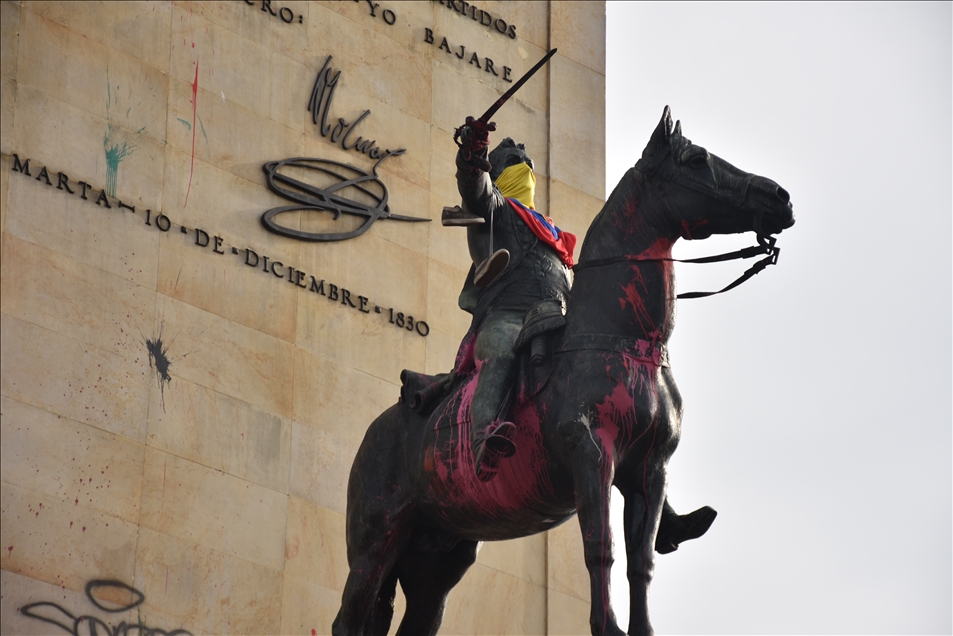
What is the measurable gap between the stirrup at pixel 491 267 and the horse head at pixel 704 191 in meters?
1.01

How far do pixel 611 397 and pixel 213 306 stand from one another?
5.75 m

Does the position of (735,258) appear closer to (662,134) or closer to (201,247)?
(662,134)

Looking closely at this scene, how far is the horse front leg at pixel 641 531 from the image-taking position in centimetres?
1115

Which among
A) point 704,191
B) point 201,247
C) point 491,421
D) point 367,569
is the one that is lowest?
point 367,569

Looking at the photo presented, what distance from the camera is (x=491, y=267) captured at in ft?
38.6

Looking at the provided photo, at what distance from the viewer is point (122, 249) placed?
15398mm

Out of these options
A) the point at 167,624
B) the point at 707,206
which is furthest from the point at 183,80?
the point at 707,206

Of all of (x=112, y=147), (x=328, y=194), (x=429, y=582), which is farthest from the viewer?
(x=328, y=194)

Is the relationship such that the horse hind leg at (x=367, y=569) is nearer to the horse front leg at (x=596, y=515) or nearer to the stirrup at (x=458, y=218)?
the horse front leg at (x=596, y=515)

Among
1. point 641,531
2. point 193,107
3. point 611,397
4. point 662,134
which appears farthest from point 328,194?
point 641,531

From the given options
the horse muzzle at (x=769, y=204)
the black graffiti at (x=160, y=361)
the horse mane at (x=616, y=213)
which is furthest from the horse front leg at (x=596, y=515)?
the black graffiti at (x=160, y=361)

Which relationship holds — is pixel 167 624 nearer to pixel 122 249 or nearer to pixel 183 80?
pixel 122 249

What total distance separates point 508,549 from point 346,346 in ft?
8.26

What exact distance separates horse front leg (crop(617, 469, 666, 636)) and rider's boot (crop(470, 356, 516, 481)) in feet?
2.60
